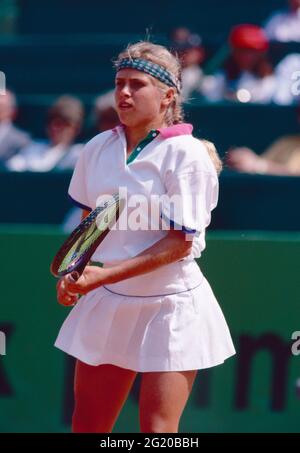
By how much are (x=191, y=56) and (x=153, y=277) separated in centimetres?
459

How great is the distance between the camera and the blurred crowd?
677 centimetres

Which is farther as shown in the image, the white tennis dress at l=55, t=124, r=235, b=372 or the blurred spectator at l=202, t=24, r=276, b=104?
the blurred spectator at l=202, t=24, r=276, b=104

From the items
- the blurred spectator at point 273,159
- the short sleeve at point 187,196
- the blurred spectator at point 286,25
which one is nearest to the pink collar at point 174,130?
the short sleeve at point 187,196

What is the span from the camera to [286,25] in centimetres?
862

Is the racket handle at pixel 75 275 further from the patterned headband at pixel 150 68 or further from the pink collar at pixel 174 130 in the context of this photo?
the patterned headband at pixel 150 68

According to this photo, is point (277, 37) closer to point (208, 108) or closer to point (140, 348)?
point (208, 108)

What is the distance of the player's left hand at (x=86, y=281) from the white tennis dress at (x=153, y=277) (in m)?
0.18

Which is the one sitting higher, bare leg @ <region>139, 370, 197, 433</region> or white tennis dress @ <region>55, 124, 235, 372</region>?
white tennis dress @ <region>55, 124, 235, 372</region>

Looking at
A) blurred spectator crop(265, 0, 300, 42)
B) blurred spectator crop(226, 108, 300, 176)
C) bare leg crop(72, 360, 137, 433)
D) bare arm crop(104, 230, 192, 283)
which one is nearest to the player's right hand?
bare arm crop(104, 230, 192, 283)

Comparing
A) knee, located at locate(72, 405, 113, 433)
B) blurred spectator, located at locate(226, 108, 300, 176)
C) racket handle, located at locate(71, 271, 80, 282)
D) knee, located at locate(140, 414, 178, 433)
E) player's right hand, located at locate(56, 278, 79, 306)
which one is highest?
blurred spectator, located at locate(226, 108, 300, 176)

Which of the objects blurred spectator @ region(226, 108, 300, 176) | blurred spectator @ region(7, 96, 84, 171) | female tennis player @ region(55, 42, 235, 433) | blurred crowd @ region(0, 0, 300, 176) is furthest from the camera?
blurred spectator @ region(7, 96, 84, 171)

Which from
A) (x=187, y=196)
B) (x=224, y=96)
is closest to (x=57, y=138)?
(x=224, y=96)

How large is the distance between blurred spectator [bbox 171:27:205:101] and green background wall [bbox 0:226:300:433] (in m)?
2.76

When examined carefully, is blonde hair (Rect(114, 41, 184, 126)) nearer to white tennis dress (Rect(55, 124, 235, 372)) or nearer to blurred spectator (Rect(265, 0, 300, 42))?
white tennis dress (Rect(55, 124, 235, 372))
